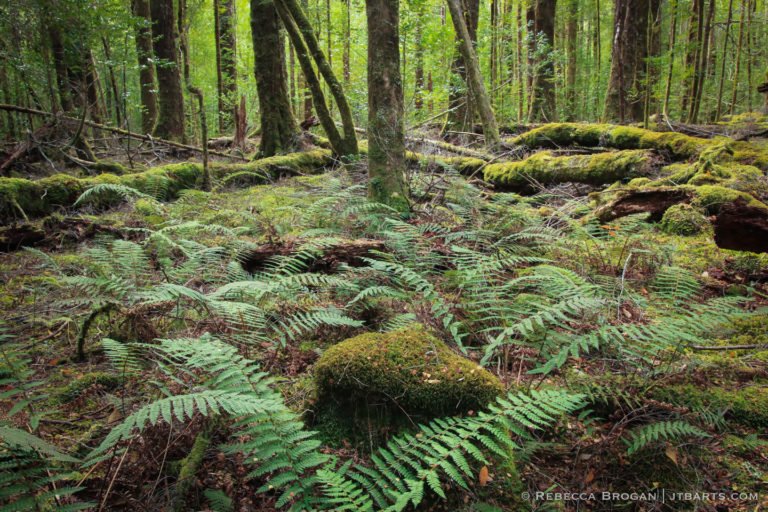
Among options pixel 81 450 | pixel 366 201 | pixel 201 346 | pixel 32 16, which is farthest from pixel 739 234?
pixel 32 16

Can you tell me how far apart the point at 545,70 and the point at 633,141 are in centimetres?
644

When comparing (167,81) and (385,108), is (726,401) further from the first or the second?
(167,81)

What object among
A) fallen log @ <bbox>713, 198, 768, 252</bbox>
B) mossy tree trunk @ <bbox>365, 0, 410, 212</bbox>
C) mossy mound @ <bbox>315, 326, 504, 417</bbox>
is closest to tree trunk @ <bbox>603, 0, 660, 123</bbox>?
mossy tree trunk @ <bbox>365, 0, 410, 212</bbox>

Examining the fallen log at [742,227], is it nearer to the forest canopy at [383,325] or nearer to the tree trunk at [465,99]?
the forest canopy at [383,325]

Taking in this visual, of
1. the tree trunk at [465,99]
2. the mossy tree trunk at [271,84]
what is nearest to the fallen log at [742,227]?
the tree trunk at [465,99]

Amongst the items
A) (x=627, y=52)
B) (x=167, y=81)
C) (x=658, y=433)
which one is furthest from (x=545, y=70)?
(x=658, y=433)

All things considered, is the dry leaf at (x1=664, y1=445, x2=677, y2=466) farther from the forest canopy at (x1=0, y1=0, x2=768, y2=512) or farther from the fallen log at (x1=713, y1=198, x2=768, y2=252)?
the fallen log at (x1=713, y1=198, x2=768, y2=252)

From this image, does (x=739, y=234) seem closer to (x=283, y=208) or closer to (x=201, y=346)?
(x=201, y=346)

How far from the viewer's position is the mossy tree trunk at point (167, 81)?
36.2 ft

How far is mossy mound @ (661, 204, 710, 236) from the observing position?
4741 millimetres

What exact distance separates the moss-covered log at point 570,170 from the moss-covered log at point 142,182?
4.44 meters

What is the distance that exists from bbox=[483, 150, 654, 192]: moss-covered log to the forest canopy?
1.8 inches

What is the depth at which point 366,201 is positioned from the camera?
5.53m

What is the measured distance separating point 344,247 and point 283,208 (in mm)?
2476
